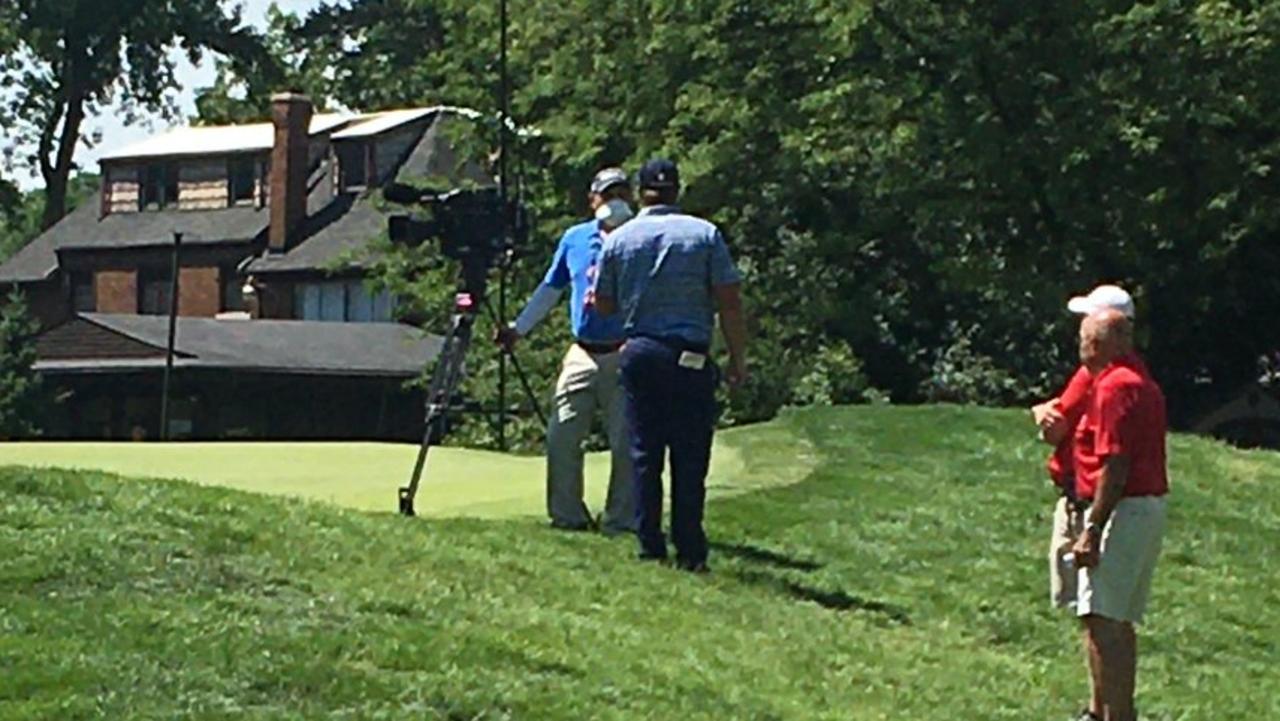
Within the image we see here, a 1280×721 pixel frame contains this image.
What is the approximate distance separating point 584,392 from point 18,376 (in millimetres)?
46429

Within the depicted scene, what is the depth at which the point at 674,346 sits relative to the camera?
1252 cm

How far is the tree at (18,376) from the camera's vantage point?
56.7 meters

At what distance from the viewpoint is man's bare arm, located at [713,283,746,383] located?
12.5 metres

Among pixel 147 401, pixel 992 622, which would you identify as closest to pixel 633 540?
pixel 992 622

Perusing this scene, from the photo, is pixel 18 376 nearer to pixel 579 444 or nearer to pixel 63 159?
pixel 63 159

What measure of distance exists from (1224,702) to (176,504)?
479 centimetres

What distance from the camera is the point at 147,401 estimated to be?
59.6 m

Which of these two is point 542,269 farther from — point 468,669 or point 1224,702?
point 468,669

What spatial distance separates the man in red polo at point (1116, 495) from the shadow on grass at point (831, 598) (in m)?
2.42

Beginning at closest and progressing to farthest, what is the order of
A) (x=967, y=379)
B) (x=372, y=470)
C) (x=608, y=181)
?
1. (x=608, y=181)
2. (x=372, y=470)
3. (x=967, y=379)

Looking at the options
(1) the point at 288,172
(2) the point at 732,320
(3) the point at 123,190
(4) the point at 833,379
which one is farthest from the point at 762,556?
(3) the point at 123,190

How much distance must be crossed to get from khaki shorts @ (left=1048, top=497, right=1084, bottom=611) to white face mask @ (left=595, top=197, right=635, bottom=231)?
332 cm

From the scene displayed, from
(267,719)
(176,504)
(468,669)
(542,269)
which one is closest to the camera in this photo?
(267,719)

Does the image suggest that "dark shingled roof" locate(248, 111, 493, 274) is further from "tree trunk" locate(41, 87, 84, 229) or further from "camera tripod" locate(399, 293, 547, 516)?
"camera tripod" locate(399, 293, 547, 516)
